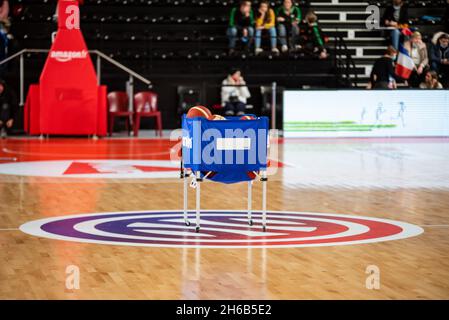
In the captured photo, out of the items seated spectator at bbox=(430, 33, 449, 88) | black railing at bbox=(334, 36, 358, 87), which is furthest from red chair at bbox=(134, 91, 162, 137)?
seated spectator at bbox=(430, 33, 449, 88)

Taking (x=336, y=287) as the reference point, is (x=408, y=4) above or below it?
above

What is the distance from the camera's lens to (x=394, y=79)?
2267cm

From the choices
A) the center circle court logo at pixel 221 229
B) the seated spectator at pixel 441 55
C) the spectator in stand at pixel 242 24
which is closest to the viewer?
the center circle court logo at pixel 221 229

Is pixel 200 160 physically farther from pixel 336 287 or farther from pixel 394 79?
pixel 394 79

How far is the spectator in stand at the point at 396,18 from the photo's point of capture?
24.2 meters

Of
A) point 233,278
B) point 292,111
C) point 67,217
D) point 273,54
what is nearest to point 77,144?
point 292,111

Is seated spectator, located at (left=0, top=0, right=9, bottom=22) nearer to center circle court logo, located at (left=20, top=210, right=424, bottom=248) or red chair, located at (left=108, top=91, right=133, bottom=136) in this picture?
red chair, located at (left=108, top=91, right=133, bottom=136)

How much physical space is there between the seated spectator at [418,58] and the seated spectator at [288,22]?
8.77ft

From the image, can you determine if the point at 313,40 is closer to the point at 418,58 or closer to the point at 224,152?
the point at 418,58

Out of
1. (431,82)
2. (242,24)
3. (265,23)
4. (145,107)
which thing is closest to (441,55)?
(431,82)

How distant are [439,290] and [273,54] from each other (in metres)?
17.9

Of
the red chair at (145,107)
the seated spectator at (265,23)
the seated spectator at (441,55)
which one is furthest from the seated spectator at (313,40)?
the red chair at (145,107)

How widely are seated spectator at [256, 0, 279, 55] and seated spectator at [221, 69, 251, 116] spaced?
5.07 ft

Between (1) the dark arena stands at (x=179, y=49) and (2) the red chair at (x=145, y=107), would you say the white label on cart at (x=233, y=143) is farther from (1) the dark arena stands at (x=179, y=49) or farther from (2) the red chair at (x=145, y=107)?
(1) the dark arena stands at (x=179, y=49)
